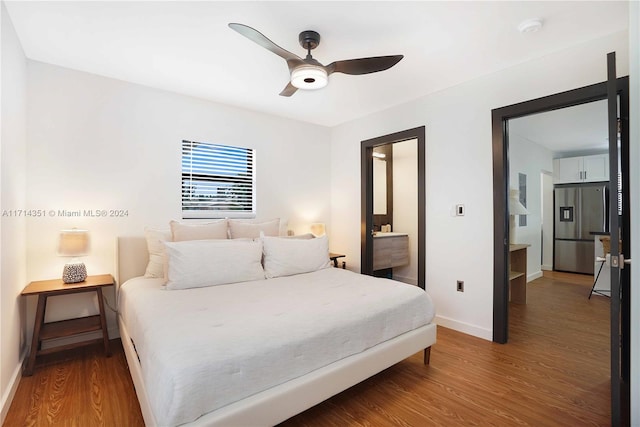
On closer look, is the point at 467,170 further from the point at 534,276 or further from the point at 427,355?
the point at 534,276

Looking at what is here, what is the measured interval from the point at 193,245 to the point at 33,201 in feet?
4.82

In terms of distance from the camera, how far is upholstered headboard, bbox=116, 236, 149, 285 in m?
2.89

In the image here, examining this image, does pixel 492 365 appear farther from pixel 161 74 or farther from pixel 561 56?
pixel 161 74

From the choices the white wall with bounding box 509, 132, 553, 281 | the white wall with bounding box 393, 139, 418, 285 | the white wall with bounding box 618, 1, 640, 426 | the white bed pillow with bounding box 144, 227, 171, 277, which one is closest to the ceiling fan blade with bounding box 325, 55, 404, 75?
the white wall with bounding box 618, 1, 640, 426

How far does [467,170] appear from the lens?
309 centimetres

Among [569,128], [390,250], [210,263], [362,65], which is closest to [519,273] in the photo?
[390,250]

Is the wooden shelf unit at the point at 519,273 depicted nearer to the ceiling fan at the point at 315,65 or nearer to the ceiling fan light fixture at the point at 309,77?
the ceiling fan at the point at 315,65

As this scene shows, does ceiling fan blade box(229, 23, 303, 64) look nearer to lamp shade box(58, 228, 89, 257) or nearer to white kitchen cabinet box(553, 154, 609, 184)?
lamp shade box(58, 228, 89, 257)

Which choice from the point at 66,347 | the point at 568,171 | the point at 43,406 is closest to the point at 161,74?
the point at 66,347

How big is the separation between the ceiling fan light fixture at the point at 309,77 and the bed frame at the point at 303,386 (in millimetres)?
1881

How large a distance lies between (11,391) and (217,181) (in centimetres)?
243

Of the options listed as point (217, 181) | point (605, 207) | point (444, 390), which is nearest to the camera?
point (444, 390)

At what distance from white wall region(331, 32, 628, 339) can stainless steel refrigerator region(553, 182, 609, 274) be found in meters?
4.41

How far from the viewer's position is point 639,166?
4.17 feet
